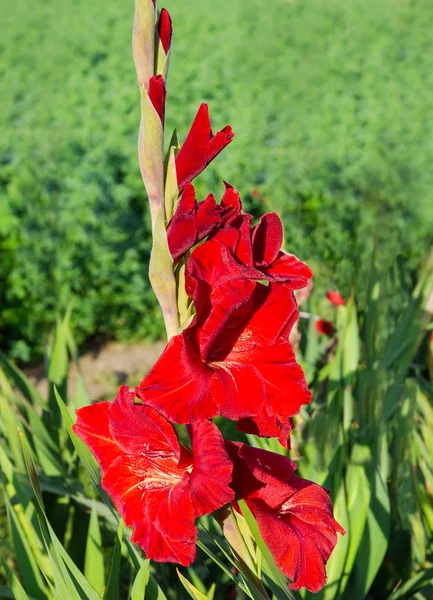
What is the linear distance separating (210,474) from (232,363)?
13 centimetres

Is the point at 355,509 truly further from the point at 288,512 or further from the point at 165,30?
the point at 165,30

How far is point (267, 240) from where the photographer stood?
875mm

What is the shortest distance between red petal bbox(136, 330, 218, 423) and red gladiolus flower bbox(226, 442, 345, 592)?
11 centimetres

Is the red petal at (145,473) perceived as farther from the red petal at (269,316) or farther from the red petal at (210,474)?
the red petal at (269,316)

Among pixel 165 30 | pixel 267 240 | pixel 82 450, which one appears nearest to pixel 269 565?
pixel 82 450

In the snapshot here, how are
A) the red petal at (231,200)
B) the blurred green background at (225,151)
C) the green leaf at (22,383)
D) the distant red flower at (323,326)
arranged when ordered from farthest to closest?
1. the blurred green background at (225,151)
2. the distant red flower at (323,326)
3. the green leaf at (22,383)
4. the red petal at (231,200)

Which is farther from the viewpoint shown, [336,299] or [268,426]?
[336,299]

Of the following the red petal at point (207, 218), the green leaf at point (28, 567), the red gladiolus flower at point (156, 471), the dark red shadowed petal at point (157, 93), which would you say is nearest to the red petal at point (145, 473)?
the red gladiolus flower at point (156, 471)

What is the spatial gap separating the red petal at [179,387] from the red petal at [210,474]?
40mm

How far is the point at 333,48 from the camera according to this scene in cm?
734

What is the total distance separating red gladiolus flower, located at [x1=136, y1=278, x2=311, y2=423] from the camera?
2.54 feet

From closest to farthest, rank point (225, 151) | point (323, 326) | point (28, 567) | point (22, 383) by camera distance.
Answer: point (28, 567), point (22, 383), point (323, 326), point (225, 151)

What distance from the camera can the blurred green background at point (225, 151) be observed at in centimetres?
348

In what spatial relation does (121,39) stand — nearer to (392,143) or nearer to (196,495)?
(392,143)
